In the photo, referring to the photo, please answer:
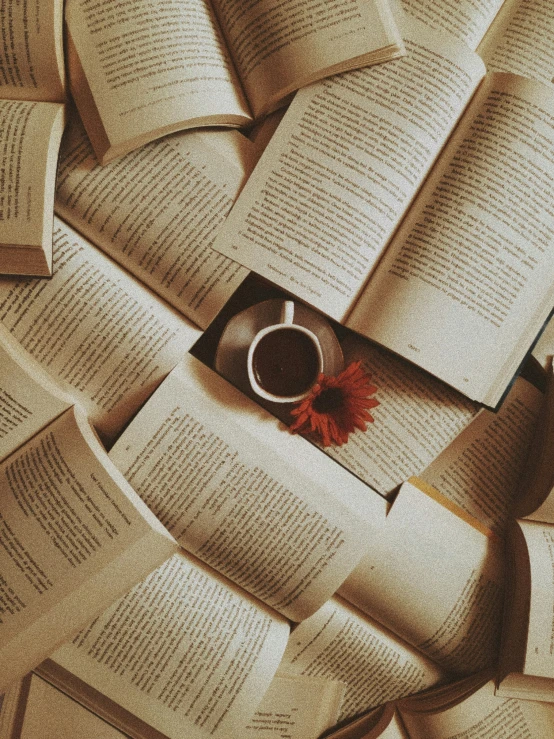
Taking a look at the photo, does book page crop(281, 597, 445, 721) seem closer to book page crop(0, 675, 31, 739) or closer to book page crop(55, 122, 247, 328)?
book page crop(0, 675, 31, 739)

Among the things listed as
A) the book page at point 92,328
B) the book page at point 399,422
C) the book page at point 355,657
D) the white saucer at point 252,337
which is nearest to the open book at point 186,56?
the book page at point 92,328

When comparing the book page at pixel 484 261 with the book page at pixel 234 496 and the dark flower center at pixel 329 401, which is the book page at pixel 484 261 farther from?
the book page at pixel 234 496

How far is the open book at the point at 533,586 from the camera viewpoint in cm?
92

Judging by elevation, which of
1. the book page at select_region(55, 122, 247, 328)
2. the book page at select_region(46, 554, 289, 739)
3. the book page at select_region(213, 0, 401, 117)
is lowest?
the book page at select_region(46, 554, 289, 739)

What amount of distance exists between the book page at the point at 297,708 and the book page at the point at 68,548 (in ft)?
1.11

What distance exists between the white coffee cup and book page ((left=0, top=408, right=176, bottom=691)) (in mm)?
245

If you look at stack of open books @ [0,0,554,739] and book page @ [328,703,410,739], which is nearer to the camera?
stack of open books @ [0,0,554,739]

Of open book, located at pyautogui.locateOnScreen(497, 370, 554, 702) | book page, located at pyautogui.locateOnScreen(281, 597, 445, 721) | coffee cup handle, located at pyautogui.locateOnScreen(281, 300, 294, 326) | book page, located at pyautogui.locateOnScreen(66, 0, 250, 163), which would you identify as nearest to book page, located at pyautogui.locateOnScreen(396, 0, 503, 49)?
book page, located at pyautogui.locateOnScreen(66, 0, 250, 163)

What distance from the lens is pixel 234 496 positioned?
883 mm

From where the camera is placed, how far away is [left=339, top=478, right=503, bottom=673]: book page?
3.06ft

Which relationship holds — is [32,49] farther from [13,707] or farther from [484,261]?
[13,707]

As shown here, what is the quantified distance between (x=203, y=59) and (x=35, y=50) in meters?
0.23

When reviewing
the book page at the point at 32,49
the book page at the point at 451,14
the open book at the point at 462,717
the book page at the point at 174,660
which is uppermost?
the book page at the point at 451,14

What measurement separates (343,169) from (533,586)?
2.23ft
